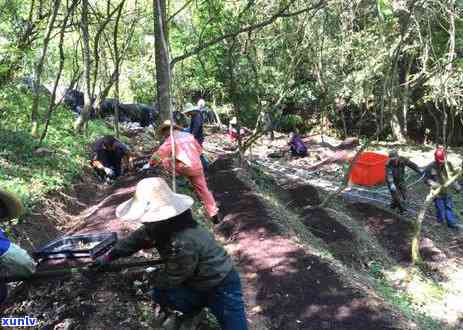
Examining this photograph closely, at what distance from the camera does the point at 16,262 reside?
3598mm

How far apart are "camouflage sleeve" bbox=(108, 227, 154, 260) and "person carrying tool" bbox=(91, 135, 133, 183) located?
6171 mm

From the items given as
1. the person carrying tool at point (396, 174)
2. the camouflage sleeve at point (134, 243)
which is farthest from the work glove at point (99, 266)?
the person carrying tool at point (396, 174)

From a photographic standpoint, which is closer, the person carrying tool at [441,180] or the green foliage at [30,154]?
the green foliage at [30,154]

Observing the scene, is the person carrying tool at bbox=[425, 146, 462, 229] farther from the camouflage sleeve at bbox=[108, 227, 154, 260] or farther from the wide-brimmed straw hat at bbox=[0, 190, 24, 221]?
the wide-brimmed straw hat at bbox=[0, 190, 24, 221]

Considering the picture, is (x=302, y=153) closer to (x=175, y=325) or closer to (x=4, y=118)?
(x=4, y=118)

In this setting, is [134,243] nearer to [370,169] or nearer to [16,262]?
[16,262]

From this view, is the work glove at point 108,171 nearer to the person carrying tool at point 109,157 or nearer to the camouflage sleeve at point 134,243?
the person carrying tool at point 109,157

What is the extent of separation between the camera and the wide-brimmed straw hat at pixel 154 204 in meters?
3.79

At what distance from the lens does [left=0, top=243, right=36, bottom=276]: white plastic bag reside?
139 inches

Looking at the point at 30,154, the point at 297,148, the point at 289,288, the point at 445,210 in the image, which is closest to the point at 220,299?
the point at 289,288

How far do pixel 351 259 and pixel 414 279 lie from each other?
4.20 feet

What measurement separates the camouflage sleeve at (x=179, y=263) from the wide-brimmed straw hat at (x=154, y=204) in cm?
25

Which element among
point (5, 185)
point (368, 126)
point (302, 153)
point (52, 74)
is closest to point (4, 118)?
point (5, 185)

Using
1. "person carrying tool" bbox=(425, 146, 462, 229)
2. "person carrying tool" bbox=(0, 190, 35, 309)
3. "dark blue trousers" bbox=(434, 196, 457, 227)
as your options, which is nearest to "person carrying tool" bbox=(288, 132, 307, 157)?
"person carrying tool" bbox=(425, 146, 462, 229)
